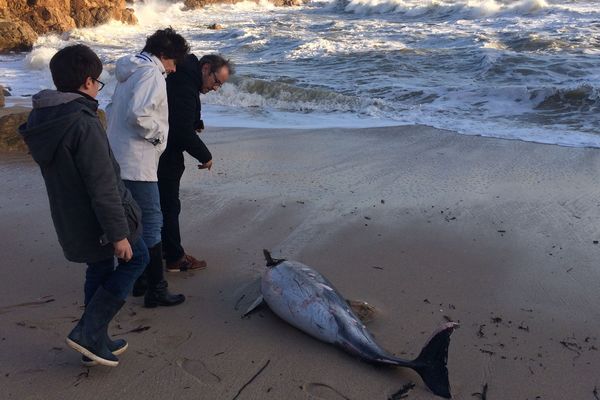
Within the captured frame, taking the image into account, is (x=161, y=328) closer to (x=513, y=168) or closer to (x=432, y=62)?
(x=513, y=168)

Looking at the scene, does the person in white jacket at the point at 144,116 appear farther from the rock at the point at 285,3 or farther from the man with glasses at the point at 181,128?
the rock at the point at 285,3

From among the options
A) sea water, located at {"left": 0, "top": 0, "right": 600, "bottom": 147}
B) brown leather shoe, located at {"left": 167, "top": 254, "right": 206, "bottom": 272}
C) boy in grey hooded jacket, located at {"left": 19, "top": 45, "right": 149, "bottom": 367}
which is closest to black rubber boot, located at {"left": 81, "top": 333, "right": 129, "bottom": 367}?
boy in grey hooded jacket, located at {"left": 19, "top": 45, "right": 149, "bottom": 367}

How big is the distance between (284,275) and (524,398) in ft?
5.26

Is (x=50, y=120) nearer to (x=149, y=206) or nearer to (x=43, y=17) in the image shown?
(x=149, y=206)

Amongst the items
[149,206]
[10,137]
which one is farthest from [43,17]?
[149,206]

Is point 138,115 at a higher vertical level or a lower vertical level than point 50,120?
lower

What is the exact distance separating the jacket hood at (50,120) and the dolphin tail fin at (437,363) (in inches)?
79.0

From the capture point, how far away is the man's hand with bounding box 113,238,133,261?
9.06ft

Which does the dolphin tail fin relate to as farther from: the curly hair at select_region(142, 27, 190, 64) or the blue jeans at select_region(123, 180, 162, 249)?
the curly hair at select_region(142, 27, 190, 64)

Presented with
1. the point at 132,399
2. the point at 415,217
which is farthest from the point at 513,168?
the point at 132,399

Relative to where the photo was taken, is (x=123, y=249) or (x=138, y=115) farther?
(x=138, y=115)

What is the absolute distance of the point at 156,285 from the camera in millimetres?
3770

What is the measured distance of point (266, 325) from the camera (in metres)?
3.61

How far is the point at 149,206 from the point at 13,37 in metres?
25.4
